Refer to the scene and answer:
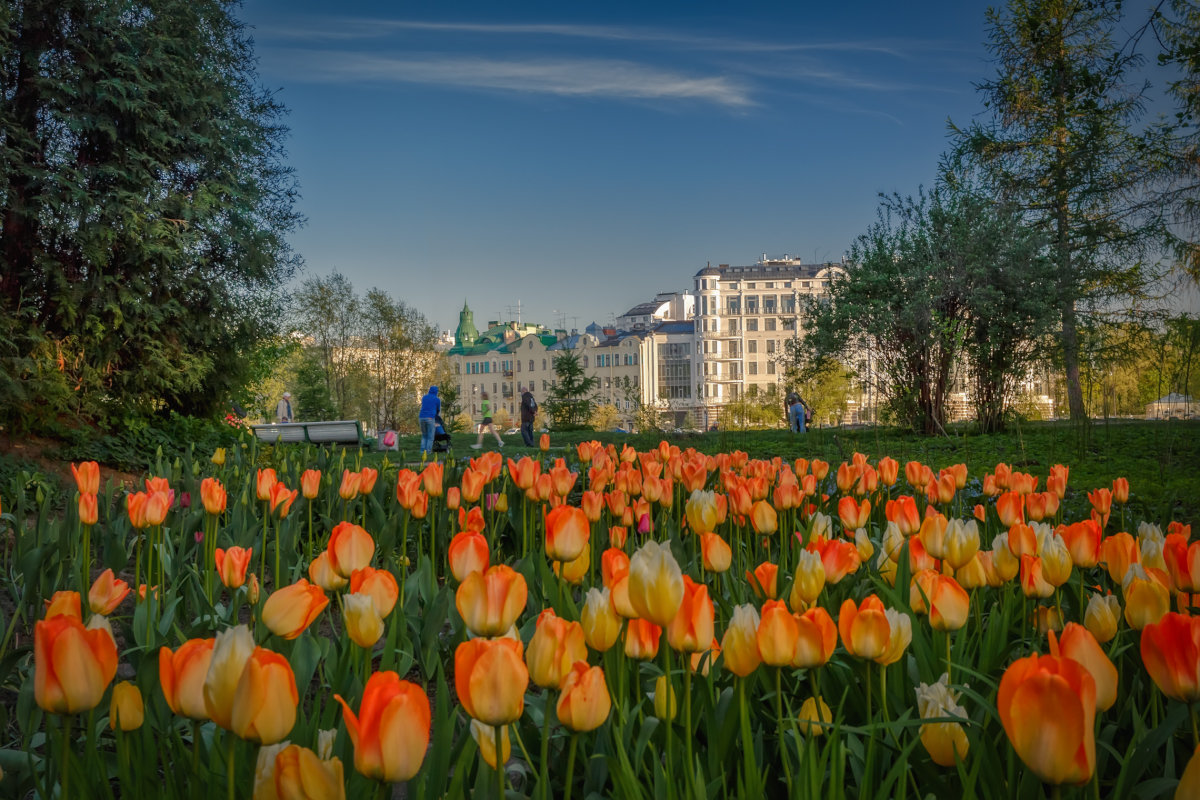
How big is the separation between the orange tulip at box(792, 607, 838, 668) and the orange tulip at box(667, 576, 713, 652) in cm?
14

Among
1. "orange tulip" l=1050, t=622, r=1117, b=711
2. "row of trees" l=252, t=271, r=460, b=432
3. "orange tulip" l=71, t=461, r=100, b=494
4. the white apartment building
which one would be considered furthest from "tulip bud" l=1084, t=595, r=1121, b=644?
the white apartment building

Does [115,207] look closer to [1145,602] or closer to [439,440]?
[439,440]

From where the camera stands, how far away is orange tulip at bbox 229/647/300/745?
2.93ft

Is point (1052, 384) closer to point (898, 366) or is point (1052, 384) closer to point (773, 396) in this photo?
point (898, 366)

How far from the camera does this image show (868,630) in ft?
4.18

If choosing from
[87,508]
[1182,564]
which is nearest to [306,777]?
[1182,564]

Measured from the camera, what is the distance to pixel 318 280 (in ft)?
119

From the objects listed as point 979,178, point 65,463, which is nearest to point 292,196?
point 65,463

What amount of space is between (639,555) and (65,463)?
892 centimetres

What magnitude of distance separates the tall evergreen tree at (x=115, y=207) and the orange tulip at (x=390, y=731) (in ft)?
28.2

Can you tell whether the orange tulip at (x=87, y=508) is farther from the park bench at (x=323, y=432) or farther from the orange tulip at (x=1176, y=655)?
the park bench at (x=323, y=432)

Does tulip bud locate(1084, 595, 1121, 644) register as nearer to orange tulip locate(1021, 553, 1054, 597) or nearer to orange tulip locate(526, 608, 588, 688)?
orange tulip locate(1021, 553, 1054, 597)

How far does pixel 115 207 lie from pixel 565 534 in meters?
8.76

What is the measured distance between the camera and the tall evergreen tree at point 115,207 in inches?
339
